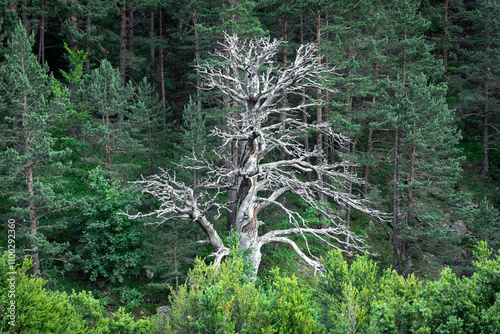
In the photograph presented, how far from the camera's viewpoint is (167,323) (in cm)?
681

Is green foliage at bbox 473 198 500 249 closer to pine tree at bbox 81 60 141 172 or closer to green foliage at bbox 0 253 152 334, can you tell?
green foliage at bbox 0 253 152 334

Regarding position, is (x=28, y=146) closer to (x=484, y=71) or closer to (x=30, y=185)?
(x=30, y=185)

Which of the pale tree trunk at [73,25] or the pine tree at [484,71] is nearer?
the pale tree trunk at [73,25]

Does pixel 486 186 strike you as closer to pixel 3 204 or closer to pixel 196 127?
pixel 196 127

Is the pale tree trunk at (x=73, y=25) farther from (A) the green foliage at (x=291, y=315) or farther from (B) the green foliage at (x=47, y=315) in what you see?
(A) the green foliage at (x=291, y=315)

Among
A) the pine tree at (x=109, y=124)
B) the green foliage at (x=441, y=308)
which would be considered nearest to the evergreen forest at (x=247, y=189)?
the green foliage at (x=441, y=308)

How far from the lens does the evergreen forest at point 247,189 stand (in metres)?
7.03

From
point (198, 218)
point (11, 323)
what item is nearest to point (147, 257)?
point (198, 218)

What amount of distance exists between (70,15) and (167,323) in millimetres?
22586

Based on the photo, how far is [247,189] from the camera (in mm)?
11328

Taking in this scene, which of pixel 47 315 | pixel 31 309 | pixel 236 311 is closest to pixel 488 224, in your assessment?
pixel 236 311

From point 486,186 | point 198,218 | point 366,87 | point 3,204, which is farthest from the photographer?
point 486,186

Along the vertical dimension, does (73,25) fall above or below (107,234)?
above

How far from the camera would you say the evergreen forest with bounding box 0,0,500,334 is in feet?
23.1
